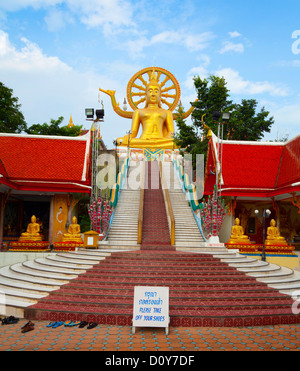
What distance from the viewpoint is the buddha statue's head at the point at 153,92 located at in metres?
27.3

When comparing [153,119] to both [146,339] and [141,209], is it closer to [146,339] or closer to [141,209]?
[141,209]

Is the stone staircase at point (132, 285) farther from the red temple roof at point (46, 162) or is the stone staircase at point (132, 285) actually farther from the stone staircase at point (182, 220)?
the red temple roof at point (46, 162)

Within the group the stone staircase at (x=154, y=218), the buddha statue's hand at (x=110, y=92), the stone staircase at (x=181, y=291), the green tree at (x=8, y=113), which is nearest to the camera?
the stone staircase at (x=181, y=291)

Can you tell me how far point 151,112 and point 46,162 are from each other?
13.8m

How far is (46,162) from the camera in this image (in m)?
15.6

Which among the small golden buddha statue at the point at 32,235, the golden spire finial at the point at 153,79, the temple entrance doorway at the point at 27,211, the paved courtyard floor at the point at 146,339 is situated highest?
the golden spire finial at the point at 153,79

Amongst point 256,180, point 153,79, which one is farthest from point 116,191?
point 153,79

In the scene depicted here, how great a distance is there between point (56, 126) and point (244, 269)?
20.3 metres

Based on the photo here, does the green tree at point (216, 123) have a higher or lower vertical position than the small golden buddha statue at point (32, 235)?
higher

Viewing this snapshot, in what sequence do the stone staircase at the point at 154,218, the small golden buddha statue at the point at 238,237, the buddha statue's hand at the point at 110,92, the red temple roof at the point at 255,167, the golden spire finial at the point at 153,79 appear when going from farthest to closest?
Answer: the buddha statue's hand at the point at 110,92, the golden spire finial at the point at 153,79, the red temple roof at the point at 255,167, the small golden buddha statue at the point at 238,237, the stone staircase at the point at 154,218

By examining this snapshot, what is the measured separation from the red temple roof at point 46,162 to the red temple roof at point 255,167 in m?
6.54

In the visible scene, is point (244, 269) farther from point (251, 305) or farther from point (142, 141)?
point (142, 141)

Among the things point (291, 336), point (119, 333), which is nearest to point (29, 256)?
point (119, 333)

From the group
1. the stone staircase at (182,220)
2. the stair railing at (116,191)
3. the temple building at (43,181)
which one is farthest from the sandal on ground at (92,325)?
the temple building at (43,181)
